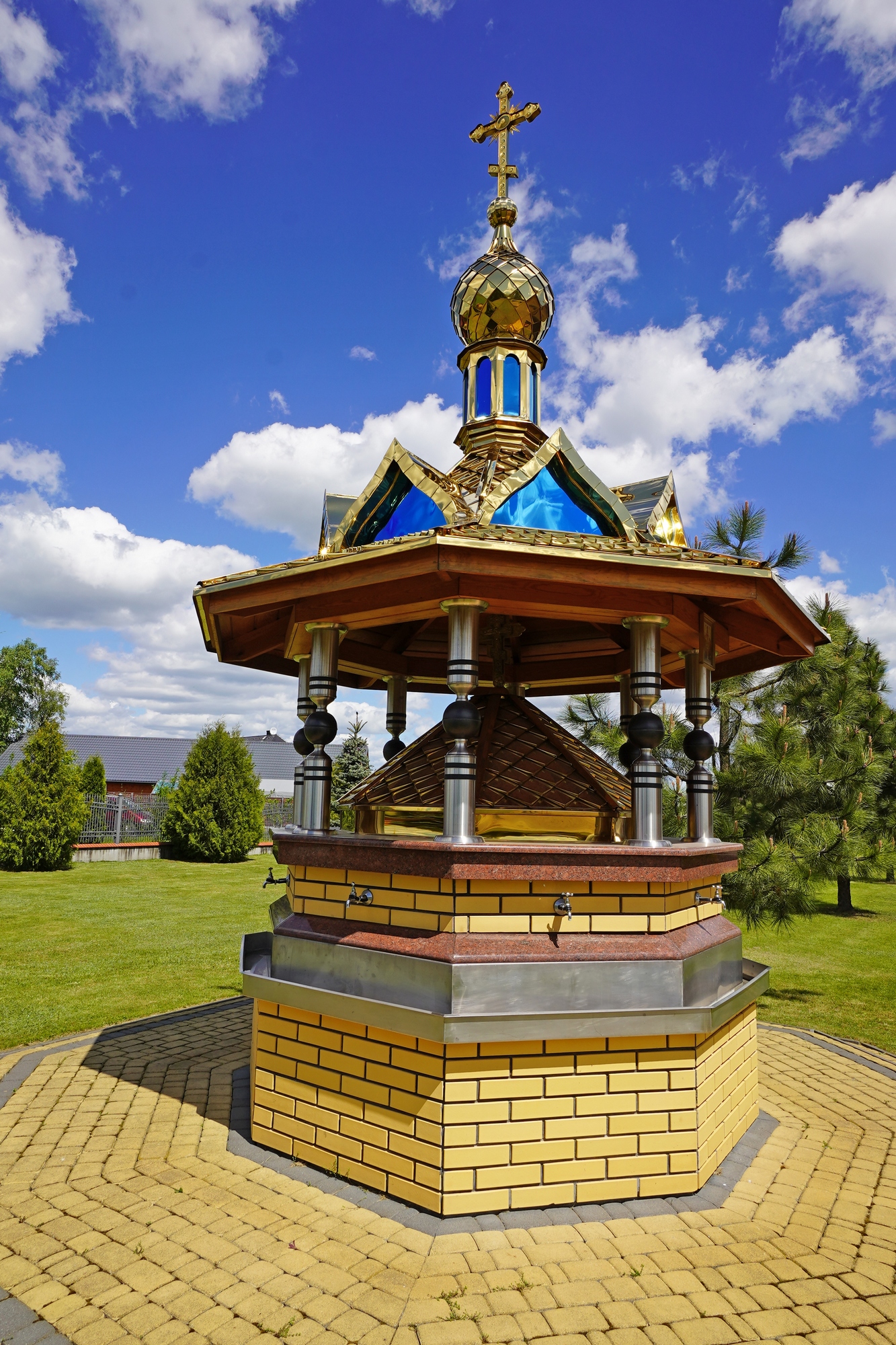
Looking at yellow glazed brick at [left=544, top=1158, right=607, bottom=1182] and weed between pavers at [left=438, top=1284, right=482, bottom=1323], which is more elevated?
yellow glazed brick at [left=544, top=1158, right=607, bottom=1182]

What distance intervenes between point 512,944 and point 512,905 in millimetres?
194

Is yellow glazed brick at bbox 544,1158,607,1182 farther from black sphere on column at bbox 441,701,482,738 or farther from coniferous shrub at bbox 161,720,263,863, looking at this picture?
coniferous shrub at bbox 161,720,263,863

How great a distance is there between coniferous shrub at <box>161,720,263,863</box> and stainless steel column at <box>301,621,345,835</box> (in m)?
18.4

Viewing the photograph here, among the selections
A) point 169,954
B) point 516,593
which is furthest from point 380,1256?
point 169,954

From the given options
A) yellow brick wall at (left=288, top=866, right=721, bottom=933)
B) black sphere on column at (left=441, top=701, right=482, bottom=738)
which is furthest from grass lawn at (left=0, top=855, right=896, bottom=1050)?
black sphere on column at (left=441, top=701, right=482, bottom=738)

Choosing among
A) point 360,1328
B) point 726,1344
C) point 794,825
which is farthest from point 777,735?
point 360,1328

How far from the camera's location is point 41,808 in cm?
2075

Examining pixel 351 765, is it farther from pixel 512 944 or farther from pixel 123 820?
pixel 512 944

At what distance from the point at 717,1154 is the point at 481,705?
10.1 ft

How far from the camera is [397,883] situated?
436 cm

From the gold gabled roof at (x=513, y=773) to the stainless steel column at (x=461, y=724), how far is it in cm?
60

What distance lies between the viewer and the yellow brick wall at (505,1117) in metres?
3.95

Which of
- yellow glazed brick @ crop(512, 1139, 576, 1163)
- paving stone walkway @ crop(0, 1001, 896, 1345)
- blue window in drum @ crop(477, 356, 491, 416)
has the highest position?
blue window in drum @ crop(477, 356, 491, 416)

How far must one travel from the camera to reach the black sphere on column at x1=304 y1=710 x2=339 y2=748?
5.08 m
